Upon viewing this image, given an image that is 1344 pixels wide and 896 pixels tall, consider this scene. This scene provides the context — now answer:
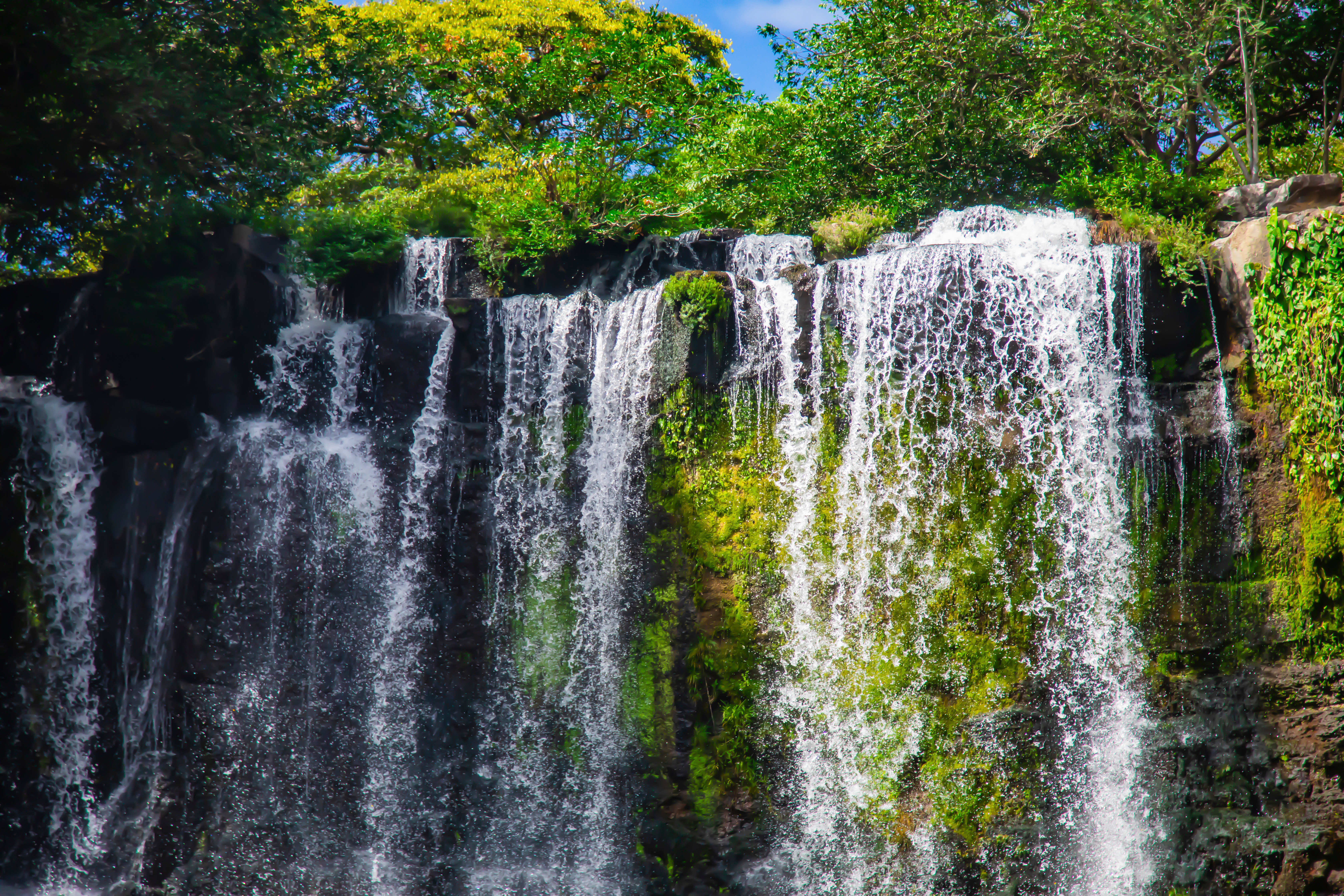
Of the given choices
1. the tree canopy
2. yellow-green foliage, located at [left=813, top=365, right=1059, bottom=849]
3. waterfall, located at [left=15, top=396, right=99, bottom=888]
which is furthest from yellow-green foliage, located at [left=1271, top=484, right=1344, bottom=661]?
waterfall, located at [left=15, top=396, right=99, bottom=888]

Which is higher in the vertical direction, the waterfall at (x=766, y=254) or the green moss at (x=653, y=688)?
the waterfall at (x=766, y=254)

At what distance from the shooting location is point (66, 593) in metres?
10.1

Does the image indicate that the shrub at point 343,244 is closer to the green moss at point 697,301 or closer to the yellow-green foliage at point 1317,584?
the green moss at point 697,301

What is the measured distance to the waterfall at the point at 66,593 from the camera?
976 cm

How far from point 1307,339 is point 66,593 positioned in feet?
43.4

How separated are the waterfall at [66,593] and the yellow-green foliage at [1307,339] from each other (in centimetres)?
1269

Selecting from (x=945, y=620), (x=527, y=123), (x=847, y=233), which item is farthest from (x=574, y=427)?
(x=527, y=123)

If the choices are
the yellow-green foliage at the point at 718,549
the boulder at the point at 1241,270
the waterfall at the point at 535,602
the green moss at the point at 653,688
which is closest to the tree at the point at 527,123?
the waterfall at the point at 535,602

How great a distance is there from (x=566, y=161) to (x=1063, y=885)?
458 inches

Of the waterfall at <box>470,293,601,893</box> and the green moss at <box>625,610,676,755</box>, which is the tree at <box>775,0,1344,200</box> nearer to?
the waterfall at <box>470,293,601,893</box>

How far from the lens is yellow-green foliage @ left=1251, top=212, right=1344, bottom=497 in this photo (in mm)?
8203

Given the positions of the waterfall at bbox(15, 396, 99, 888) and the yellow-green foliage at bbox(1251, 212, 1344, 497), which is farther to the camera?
the waterfall at bbox(15, 396, 99, 888)

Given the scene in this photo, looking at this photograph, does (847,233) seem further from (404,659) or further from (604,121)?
(404,659)

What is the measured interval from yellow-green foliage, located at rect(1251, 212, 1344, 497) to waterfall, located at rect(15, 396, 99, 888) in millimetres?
A: 12686
